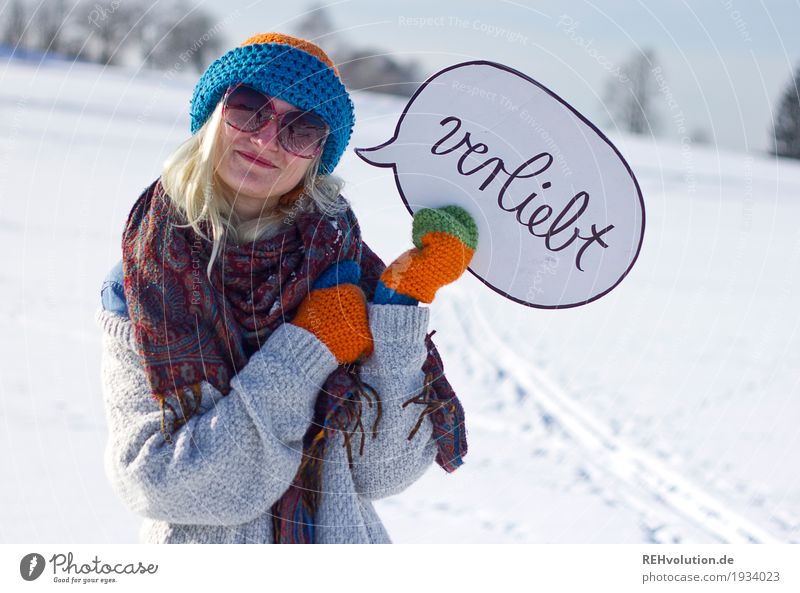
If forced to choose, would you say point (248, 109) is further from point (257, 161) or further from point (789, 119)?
point (789, 119)

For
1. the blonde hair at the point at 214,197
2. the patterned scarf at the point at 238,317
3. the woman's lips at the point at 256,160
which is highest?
the woman's lips at the point at 256,160

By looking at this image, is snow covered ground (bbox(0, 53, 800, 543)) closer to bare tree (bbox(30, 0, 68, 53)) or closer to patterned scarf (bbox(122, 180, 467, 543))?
patterned scarf (bbox(122, 180, 467, 543))

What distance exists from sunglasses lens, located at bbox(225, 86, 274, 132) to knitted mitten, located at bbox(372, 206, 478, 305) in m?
0.31

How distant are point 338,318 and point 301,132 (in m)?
0.30

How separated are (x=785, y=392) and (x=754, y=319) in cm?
132

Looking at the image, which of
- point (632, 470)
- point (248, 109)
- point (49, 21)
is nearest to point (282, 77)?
point (248, 109)

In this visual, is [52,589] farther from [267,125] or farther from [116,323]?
[267,125]

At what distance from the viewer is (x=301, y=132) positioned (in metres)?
1.43

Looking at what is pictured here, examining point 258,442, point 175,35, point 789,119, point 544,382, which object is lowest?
point 258,442

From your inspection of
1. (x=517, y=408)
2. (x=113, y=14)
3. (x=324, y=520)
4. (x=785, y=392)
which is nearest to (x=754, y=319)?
(x=785, y=392)

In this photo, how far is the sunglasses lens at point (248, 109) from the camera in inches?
55.3

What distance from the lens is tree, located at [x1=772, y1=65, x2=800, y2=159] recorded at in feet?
24.6

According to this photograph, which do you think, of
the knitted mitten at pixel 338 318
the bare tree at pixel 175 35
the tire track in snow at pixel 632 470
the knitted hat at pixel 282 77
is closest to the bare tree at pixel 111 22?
the bare tree at pixel 175 35

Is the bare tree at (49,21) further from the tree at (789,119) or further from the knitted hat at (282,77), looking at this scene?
the knitted hat at (282,77)
